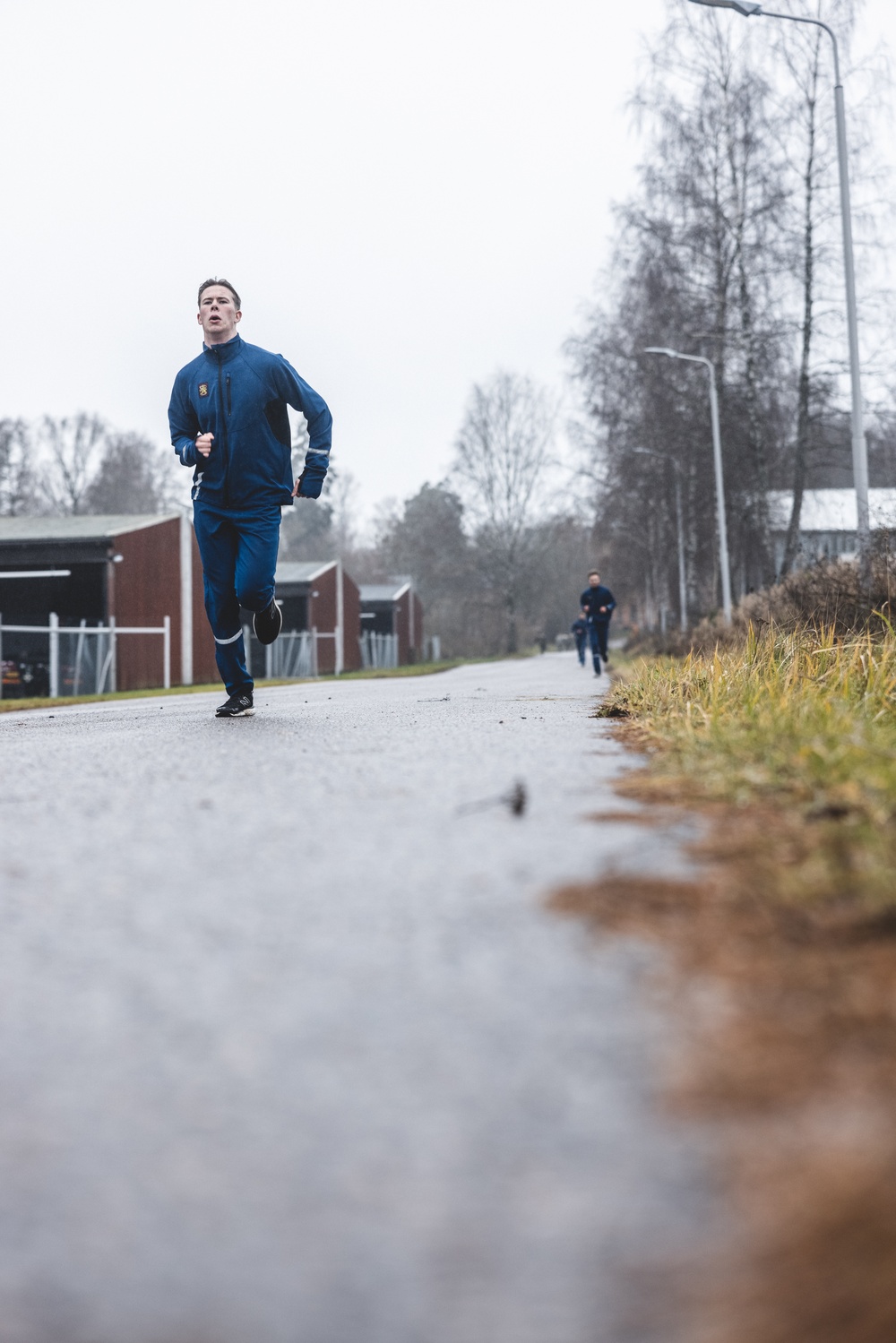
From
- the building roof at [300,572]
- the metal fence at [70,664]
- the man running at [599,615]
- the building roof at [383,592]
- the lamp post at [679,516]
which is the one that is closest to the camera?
the man running at [599,615]

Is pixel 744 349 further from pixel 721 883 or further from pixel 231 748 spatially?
pixel 721 883

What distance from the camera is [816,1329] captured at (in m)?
0.91

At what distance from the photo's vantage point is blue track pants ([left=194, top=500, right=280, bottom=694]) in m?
6.11

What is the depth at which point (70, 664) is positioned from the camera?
2116cm

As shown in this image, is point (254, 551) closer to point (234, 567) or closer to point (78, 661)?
point (234, 567)

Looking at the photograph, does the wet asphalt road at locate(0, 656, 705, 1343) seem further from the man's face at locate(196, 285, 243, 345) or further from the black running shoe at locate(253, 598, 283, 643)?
the man's face at locate(196, 285, 243, 345)

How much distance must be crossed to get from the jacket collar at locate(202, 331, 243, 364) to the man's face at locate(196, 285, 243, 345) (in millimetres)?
43

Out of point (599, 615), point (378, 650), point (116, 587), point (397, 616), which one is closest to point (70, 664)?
point (116, 587)

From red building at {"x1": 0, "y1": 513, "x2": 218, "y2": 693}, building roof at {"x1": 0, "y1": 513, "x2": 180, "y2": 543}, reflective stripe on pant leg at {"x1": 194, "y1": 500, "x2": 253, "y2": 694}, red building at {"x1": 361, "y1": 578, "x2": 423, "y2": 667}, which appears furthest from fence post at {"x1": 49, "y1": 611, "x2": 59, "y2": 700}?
red building at {"x1": 361, "y1": 578, "x2": 423, "y2": 667}

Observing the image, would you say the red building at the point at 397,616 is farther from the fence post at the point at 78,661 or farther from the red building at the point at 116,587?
the fence post at the point at 78,661

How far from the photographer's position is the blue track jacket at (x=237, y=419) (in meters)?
6.07

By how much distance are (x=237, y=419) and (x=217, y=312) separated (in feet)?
1.78

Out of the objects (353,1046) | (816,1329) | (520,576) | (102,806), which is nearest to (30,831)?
(102,806)

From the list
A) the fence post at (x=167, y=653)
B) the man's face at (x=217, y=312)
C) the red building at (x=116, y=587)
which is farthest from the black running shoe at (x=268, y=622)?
the fence post at (x=167, y=653)
